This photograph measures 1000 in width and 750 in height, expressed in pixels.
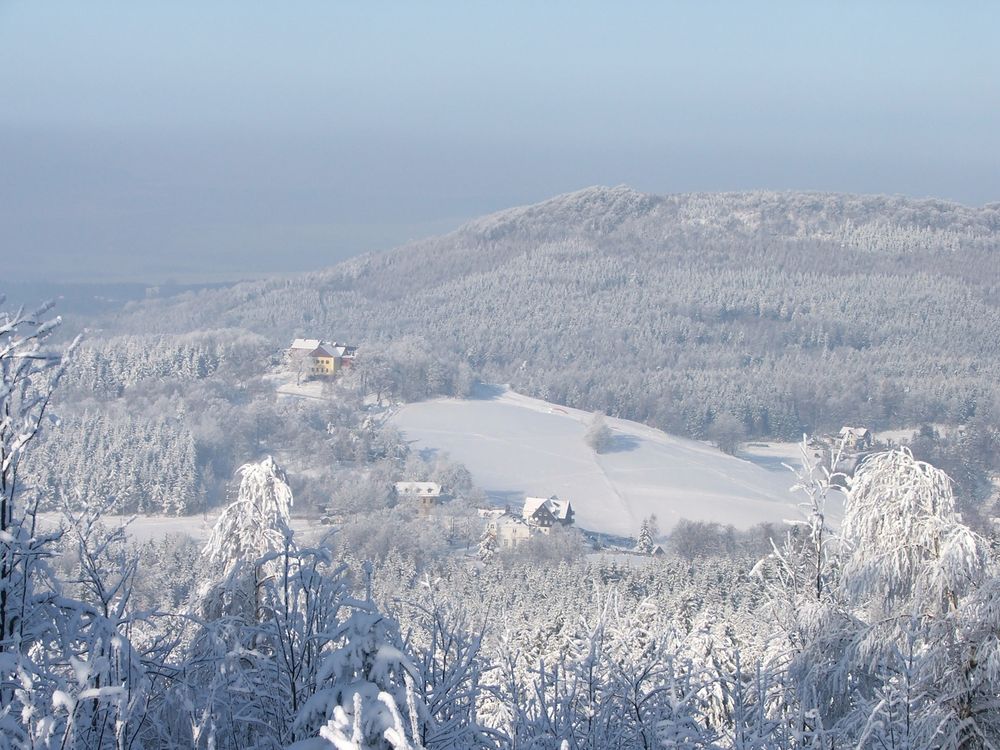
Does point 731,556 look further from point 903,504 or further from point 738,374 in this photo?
point 738,374

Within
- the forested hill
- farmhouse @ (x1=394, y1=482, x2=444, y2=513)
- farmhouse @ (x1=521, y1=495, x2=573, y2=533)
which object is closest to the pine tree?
farmhouse @ (x1=521, y1=495, x2=573, y2=533)

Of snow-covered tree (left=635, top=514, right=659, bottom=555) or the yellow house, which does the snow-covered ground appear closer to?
the yellow house

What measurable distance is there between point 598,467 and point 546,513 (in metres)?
11.9

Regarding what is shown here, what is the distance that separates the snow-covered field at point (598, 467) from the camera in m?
46.4

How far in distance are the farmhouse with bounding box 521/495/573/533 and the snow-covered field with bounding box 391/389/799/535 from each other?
1.26 m

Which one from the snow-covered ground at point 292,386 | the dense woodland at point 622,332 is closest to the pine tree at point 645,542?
the dense woodland at point 622,332

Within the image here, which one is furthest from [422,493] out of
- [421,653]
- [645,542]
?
[421,653]

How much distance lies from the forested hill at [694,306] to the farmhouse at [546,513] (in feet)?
89.2

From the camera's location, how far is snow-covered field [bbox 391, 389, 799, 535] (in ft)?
152

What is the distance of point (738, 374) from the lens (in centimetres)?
8706

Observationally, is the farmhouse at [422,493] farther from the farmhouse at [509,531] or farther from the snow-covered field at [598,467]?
the farmhouse at [509,531]

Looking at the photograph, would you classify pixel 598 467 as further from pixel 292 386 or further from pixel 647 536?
pixel 292 386

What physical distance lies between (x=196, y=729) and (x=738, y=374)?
85.7 metres

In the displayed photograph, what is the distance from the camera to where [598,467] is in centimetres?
5369
